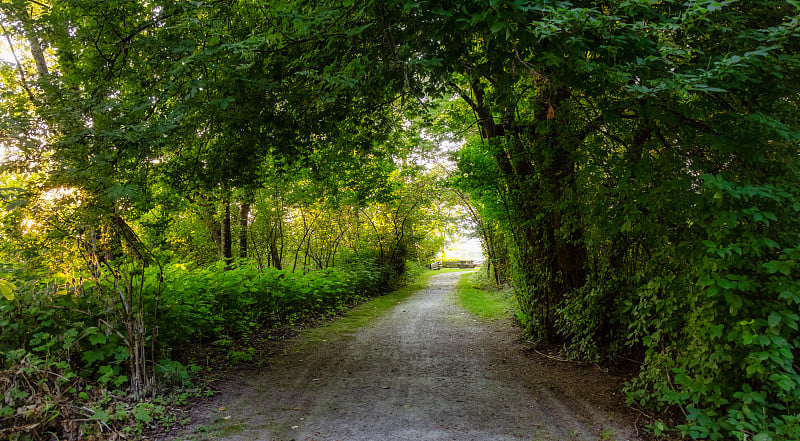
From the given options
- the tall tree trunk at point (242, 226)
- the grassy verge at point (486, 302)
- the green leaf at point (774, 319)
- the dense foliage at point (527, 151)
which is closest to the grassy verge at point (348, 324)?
the dense foliage at point (527, 151)

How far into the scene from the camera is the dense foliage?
322cm

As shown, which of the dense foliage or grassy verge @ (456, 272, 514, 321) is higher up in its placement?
the dense foliage

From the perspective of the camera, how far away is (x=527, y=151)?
6414 millimetres

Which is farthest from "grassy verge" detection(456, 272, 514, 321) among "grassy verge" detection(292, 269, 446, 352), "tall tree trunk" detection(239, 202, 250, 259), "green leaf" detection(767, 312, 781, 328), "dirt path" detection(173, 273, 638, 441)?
"green leaf" detection(767, 312, 781, 328)

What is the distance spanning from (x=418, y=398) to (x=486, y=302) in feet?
30.9

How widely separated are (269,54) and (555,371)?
5700mm

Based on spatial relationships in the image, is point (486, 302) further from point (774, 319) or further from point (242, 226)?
point (774, 319)

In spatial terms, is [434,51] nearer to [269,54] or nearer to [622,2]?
[622,2]

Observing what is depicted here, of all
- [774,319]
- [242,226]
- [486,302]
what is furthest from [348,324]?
[774,319]

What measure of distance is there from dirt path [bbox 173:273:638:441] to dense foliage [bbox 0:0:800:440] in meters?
0.67

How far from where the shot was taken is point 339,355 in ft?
22.9

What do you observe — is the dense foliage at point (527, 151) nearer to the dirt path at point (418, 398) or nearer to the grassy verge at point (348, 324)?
the dirt path at point (418, 398)

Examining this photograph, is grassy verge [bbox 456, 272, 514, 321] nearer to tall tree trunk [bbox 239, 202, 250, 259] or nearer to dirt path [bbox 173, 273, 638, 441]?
dirt path [bbox 173, 273, 638, 441]

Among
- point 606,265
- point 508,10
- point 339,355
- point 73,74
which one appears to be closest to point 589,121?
point 606,265
